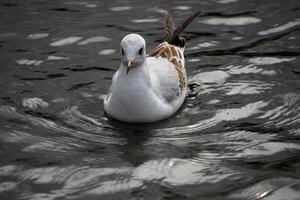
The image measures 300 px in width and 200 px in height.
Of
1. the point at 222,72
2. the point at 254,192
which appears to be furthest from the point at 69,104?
the point at 254,192

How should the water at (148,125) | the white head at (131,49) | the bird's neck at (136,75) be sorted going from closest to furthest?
the water at (148,125) < the white head at (131,49) < the bird's neck at (136,75)

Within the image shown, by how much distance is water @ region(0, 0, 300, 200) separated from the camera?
6.66 metres

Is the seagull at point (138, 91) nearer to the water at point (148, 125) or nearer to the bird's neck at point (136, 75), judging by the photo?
the bird's neck at point (136, 75)

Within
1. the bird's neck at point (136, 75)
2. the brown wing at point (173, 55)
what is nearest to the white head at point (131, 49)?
the bird's neck at point (136, 75)

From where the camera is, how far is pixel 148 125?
8055mm

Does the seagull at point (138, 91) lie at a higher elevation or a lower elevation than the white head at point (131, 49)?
lower

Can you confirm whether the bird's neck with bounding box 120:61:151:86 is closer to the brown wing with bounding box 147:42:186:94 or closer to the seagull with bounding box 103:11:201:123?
the seagull with bounding box 103:11:201:123

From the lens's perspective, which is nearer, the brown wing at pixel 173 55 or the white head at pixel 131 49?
the white head at pixel 131 49

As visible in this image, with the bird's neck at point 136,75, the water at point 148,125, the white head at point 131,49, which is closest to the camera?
the water at point 148,125

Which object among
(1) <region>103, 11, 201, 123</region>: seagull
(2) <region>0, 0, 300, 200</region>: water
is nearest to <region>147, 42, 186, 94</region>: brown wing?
(2) <region>0, 0, 300, 200</region>: water

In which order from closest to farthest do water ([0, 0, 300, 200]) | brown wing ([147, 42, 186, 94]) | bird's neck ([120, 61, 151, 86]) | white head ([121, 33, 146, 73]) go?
water ([0, 0, 300, 200]), white head ([121, 33, 146, 73]), bird's neck ([120, 61, 151, 86]), brown wing ([147, 42, 186, 94])

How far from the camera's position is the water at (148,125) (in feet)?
21.9

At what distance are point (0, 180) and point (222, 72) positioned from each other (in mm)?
3951

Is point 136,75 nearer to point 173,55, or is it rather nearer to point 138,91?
point 138,91
